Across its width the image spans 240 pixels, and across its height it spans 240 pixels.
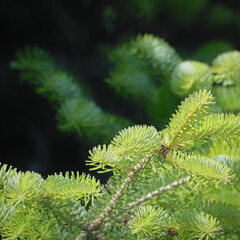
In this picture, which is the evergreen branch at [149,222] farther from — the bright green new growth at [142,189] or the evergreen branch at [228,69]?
the evergreen branch at [228,69]

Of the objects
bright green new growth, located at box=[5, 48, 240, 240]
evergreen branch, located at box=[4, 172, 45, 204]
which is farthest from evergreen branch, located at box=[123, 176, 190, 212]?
evergreen branch, located at box=[4, 172, 45, 204]

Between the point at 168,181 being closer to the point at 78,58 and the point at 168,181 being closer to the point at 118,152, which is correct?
the point at 118,152

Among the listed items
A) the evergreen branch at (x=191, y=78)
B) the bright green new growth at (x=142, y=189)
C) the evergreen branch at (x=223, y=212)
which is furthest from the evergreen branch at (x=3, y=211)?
the evergreen branch at (x=191, y=78)

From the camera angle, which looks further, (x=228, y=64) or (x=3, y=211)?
(x=228, y=64)

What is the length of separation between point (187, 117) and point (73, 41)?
24.1 inches

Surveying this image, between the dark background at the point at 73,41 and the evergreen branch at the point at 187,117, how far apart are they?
30 cm

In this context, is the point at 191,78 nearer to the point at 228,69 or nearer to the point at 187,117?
the point at 228,69

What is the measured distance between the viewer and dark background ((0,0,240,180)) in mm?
765

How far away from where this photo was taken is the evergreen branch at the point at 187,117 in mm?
364

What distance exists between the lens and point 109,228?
434mm

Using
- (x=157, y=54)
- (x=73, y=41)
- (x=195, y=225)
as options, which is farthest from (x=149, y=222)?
(x=73, y=41)

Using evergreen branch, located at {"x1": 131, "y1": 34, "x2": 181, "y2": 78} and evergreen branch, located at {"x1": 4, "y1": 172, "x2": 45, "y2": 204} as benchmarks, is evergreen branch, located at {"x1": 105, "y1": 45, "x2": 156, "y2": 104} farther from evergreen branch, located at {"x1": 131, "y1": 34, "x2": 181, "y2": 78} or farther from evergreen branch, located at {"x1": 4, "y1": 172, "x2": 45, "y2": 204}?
evergreen branch, located at {"x1": 4, "y1": 172, "x2": 45, "y2": 204}

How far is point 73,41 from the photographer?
0.92 meters

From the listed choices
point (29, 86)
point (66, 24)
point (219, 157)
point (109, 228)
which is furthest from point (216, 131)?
point (66, 24)
